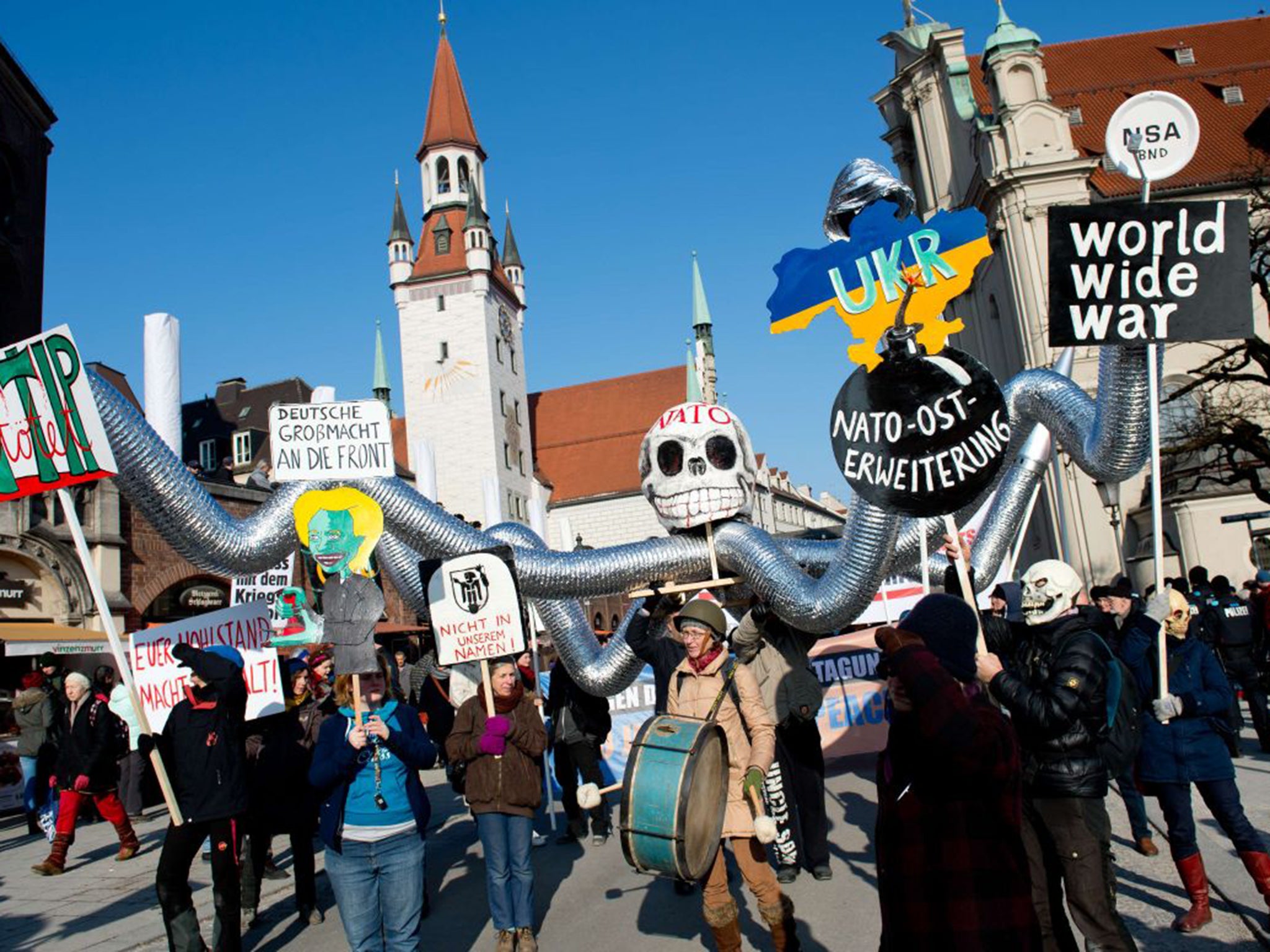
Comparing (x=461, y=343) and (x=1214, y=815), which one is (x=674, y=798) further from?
(x=461, y=343)

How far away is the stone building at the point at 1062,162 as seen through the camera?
24.4 meters

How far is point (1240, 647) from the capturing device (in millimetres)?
9602

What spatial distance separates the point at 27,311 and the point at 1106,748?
738 inches

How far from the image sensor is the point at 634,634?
6082mm

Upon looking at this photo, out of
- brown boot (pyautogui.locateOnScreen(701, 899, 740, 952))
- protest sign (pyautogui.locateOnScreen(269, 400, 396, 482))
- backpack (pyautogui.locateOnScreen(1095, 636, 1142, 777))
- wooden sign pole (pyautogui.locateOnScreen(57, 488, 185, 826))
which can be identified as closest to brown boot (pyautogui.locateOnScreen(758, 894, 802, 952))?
brown boot (pyautogui.locateOnScreen(701, 899, 740, 952))

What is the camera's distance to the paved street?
518 centimetres

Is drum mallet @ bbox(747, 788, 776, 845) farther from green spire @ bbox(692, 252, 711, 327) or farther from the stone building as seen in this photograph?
Answer: green spire @ bbox(692, 252, 711, 327)

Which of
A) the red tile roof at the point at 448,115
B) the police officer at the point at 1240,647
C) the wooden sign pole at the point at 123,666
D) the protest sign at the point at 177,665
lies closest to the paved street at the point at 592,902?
the police officer at the point at 1240,647

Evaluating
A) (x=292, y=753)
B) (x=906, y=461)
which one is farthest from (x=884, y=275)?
(x=292, y=753)

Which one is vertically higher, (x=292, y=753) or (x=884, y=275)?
(x=884, y=275)

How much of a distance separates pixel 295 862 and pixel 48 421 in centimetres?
328

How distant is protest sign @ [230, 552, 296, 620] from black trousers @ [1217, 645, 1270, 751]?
870cm

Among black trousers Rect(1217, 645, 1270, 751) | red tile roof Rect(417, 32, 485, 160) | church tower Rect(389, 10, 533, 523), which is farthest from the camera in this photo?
red tile roof Rect(417, 32, 485, 160)

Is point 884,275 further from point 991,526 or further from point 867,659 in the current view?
point 867,659
